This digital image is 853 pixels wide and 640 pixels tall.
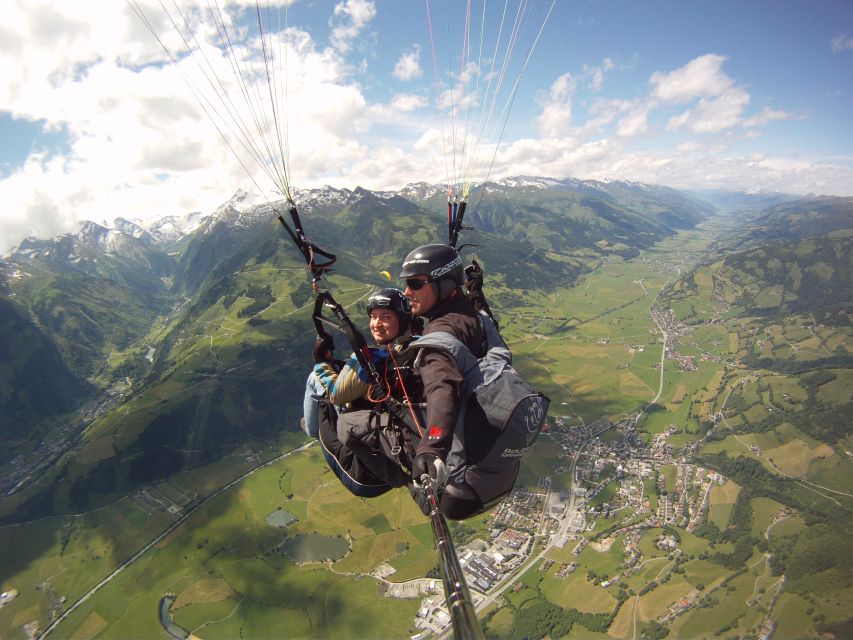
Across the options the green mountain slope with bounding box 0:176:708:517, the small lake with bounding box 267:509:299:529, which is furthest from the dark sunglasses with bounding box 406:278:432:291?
the small lake with bounding box 267:509:299:529

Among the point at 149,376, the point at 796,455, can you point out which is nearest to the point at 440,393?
the point at 796,455

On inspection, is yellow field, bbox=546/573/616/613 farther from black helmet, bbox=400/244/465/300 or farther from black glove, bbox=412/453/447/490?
black glove, bbox=412/453/447/490

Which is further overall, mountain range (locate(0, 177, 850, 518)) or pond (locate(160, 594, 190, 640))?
mountain range (locate(0, 177, 850, 518))

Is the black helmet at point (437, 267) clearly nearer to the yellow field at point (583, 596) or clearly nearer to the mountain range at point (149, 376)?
the mountain range at point (149, 376)

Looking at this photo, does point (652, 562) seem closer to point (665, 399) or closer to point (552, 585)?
point (552, 585)

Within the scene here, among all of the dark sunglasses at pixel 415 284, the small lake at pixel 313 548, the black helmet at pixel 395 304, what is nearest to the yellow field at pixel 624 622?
the small lake at pixel 313 548

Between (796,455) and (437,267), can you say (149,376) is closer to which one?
(437,267)

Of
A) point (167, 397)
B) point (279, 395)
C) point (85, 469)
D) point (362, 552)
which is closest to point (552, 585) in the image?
point (362, 552)

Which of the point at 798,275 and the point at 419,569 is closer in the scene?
the point at 419,569
